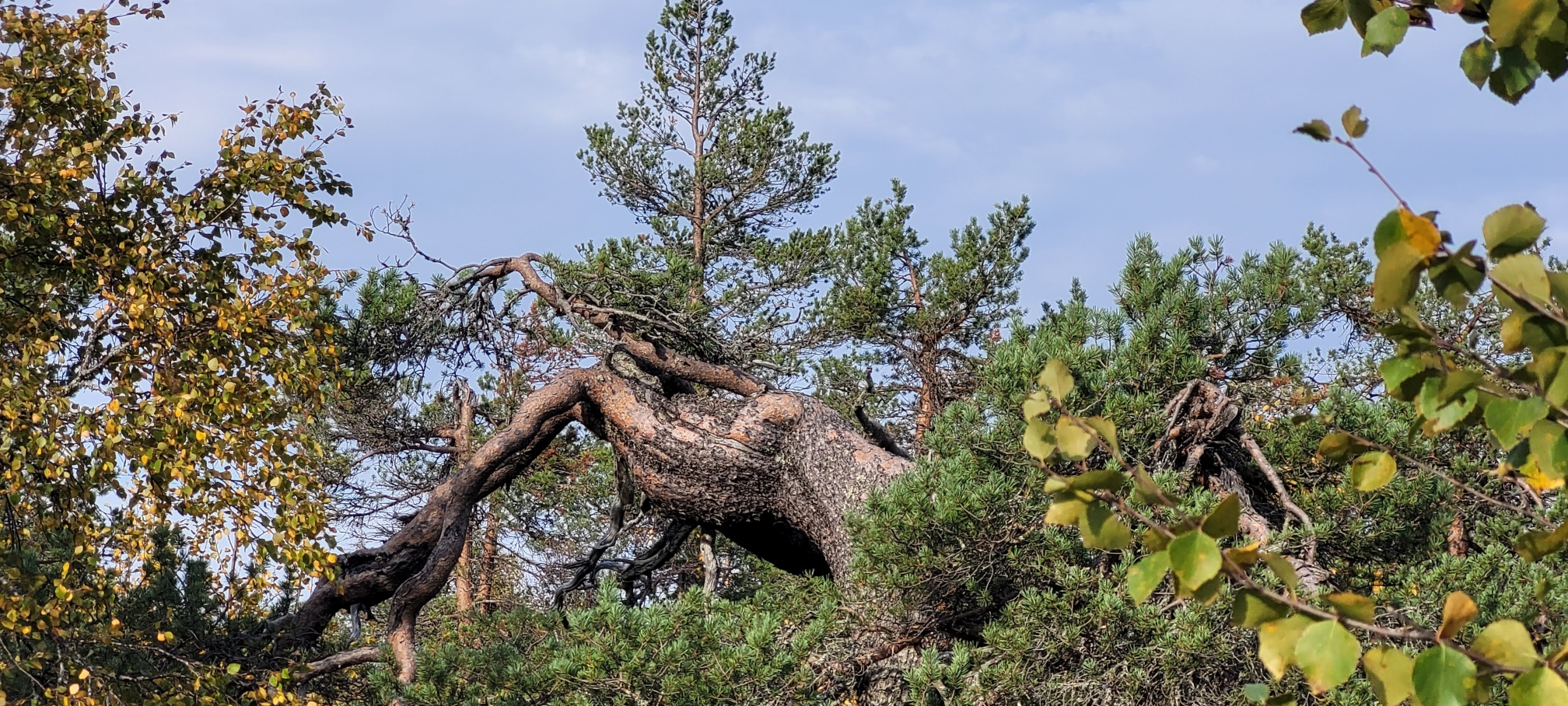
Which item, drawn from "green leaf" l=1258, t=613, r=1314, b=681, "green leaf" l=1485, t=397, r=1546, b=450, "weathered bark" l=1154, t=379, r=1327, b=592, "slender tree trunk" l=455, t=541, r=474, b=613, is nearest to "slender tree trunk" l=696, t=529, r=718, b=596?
"weathered bark" l=1154, t=379, r=1327, b=592

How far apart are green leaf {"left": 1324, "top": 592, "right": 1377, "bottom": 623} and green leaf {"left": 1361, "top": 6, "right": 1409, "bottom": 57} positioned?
3.04ft

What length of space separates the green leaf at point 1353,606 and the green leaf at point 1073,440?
0.40 metres

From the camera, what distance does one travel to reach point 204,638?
8.69 meters

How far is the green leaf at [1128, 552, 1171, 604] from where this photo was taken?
6.51 feet

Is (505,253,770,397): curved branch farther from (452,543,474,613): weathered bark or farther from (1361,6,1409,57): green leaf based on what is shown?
(452,543,474,613): weathered bark

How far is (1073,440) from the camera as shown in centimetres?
203

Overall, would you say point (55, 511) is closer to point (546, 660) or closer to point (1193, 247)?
point (546, 660)

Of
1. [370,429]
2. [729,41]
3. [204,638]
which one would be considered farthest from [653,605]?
[729,41]

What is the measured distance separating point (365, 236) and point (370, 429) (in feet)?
26.8

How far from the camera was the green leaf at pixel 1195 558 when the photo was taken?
1.89 metres

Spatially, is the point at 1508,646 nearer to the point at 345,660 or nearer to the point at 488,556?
the point at 345,660

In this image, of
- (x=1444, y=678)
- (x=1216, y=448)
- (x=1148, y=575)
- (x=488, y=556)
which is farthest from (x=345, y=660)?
(x=488, y=556)

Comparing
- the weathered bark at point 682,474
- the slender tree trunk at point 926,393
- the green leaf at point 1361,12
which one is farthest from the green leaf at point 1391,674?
the slender tree trunk at point 926,393

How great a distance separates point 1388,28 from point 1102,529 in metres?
0.96
